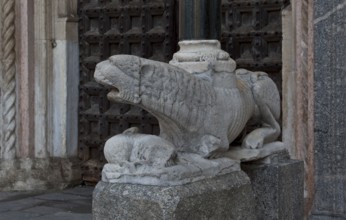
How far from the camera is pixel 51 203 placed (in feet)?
23.7

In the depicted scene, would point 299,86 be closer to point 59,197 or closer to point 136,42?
point 136,42

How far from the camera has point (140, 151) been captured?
3346 millimetres

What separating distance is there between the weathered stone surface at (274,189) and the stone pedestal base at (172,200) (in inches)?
9.8

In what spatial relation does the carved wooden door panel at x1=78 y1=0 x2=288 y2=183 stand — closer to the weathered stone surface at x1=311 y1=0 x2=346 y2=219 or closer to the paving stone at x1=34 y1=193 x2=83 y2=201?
the paving stone at x1=34 y1=193 x2=83 y2=201

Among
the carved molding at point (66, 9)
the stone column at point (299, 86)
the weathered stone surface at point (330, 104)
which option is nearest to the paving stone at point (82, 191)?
the carved molding at point (66, 9)

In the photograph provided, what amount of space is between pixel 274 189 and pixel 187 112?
2.09 feet

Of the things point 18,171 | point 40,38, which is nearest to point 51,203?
point 18,171

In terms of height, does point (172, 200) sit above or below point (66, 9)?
below

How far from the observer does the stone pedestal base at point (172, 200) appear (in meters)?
3.17

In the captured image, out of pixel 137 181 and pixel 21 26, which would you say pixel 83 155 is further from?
pixel 137 181

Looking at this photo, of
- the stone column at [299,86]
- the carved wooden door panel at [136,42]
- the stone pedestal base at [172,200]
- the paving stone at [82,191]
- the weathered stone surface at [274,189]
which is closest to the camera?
the stone pedestal base at [172,200]

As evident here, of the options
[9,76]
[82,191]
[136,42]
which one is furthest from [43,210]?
[136,42]

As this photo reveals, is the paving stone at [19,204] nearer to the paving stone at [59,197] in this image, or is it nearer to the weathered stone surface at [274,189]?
the paving stone at [59,197]

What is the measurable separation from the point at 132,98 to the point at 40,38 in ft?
15.9
